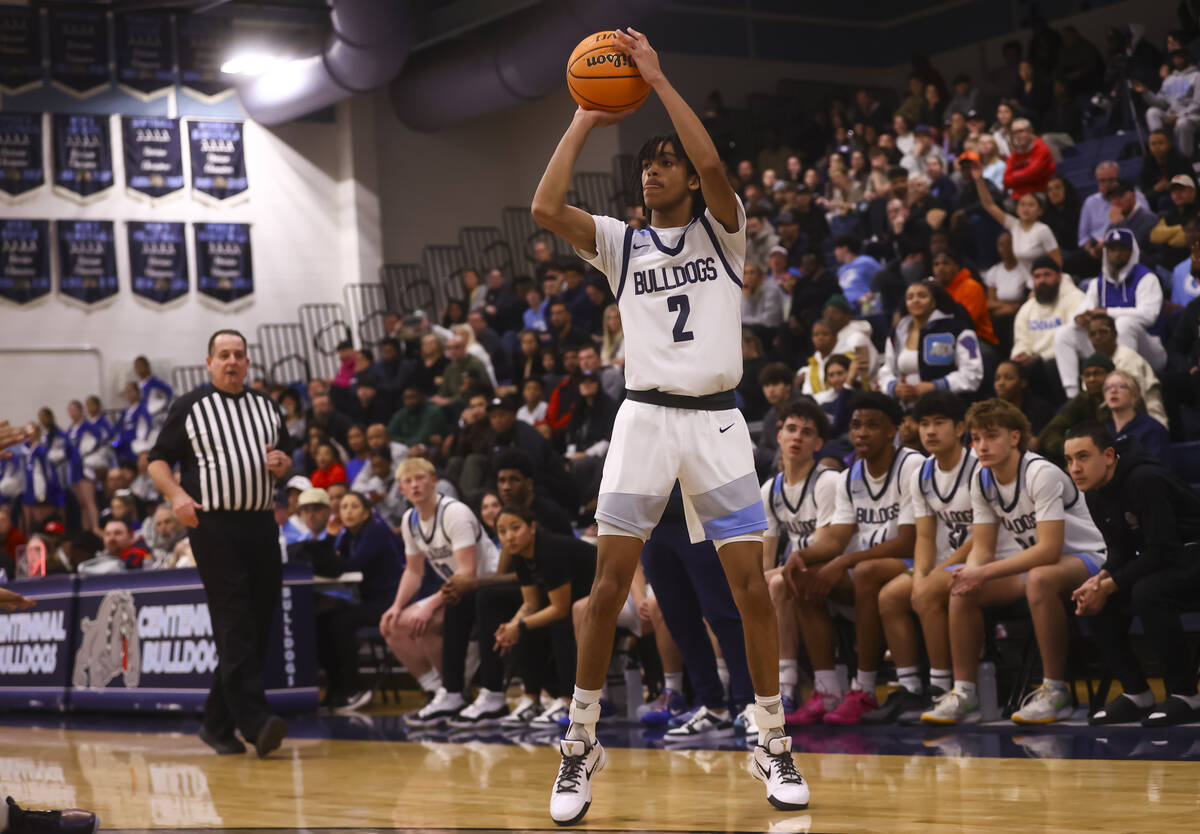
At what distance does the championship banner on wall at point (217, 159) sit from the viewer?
20047 mm

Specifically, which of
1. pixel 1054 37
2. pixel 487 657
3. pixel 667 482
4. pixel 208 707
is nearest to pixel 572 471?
pixel 487 657

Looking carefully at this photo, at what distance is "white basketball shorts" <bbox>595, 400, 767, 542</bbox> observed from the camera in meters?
4.37

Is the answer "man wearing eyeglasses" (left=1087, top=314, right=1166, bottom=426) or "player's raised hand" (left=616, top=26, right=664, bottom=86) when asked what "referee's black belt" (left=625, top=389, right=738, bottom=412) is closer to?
"player's raised hand" (left=616, top=26, right=664, bottom=86)

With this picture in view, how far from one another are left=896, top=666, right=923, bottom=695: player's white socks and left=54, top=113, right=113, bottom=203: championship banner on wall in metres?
16.0

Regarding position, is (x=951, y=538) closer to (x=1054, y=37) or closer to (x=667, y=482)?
(x=667, y=482)

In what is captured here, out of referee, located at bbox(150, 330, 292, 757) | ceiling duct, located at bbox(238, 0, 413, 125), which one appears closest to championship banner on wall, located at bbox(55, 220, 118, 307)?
ceiling duct, located at bbox(238, 0, 413, 125)

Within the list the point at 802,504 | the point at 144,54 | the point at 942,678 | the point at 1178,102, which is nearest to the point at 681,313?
the point at 942,678

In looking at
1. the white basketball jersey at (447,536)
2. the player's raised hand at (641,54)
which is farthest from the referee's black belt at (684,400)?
the white basketball jersey at (447,536)

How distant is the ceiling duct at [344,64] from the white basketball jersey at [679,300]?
1299 cm

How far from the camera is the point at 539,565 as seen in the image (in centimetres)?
734

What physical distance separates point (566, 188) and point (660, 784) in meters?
2.08

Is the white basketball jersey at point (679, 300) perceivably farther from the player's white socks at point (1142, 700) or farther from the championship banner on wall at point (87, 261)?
the championship banner on wall at point (87, 261)

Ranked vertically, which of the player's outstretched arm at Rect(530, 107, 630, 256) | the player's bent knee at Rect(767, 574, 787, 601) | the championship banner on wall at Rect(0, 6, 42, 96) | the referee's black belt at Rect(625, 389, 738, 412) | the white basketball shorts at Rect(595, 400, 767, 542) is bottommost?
the player's bent knee at Rect(767, 574, 787, 601)

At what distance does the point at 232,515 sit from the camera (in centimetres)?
680
